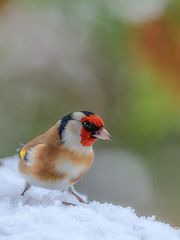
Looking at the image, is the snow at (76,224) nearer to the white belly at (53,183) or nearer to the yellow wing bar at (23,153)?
the white belly at (53,183)

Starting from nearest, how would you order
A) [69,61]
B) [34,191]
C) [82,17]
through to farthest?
[34,191] < [82,17] < [69,61]

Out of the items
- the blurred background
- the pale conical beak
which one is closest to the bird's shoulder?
the pale conical beak

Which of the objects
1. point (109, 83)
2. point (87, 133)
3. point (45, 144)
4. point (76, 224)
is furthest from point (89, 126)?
point (109, 83)

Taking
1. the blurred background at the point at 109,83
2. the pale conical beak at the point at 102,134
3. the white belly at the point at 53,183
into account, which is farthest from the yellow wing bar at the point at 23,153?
the blurred background at the point at 109,83

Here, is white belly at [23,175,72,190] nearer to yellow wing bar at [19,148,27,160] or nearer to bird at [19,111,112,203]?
bird at [19,111,112,203]

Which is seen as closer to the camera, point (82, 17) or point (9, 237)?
point (9, 237)

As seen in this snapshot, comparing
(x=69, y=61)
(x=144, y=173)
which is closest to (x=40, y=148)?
(x=69, y=61)

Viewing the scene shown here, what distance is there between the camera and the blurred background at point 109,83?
2.68 metres

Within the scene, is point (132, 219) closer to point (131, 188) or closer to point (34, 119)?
point (34, 119)

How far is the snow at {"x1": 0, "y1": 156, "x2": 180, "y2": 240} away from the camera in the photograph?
1330mm

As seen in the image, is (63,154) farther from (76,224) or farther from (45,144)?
(76,224)

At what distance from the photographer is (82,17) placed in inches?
103

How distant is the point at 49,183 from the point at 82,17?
3.45 ft

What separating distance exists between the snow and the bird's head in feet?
0.75
